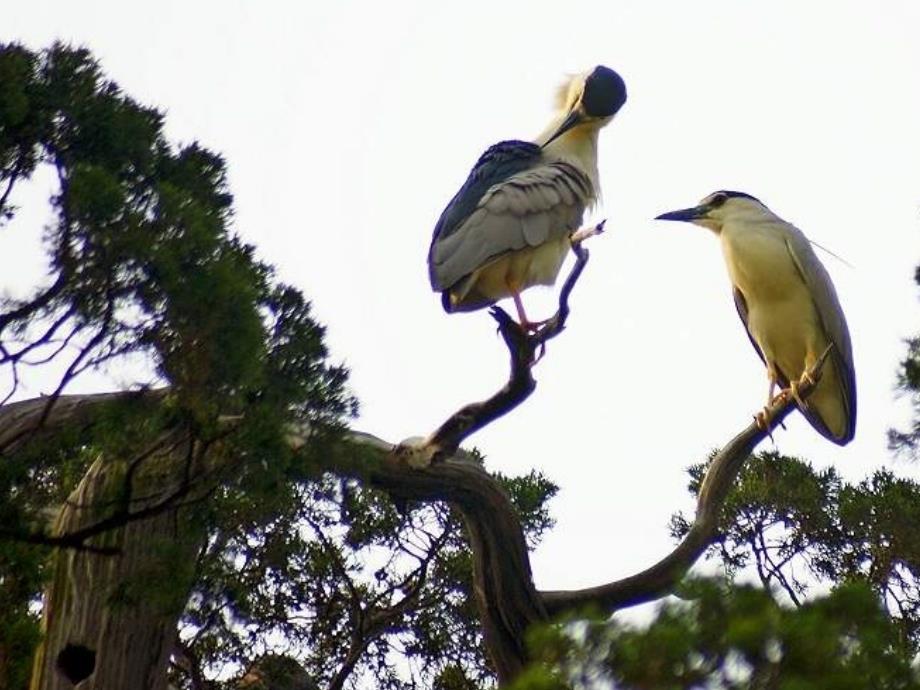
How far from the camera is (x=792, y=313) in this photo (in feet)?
25.7

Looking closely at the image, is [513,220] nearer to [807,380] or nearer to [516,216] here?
[516,216]

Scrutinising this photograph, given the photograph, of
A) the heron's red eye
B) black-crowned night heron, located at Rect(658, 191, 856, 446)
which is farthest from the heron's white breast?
the heron's red eye

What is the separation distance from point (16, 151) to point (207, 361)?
2.54 feet

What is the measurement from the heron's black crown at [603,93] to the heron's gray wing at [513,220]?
0.46 meters

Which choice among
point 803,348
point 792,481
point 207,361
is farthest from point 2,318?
point 792,481

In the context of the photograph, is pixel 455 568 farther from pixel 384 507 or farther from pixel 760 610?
pixel 760 610

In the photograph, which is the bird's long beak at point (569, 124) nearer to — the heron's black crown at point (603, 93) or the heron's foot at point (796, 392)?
the heron's black crown at point (603, 93)

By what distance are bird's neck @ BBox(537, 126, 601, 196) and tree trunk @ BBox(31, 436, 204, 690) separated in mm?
2709

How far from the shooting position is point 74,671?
6203 millimetres

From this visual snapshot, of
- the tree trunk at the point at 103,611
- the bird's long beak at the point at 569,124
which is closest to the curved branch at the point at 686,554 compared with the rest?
the tree trunk at the point at 103,611

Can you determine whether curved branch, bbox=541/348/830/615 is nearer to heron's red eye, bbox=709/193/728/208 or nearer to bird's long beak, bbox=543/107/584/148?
heron's red eye, bbox=709/193/728/208

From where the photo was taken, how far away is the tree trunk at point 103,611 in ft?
18.8

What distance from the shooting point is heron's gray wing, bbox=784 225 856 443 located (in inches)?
303

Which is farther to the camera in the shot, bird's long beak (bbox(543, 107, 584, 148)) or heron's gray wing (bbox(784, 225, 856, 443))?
bird's long beak (bbox(543, 107, 584, 148))
